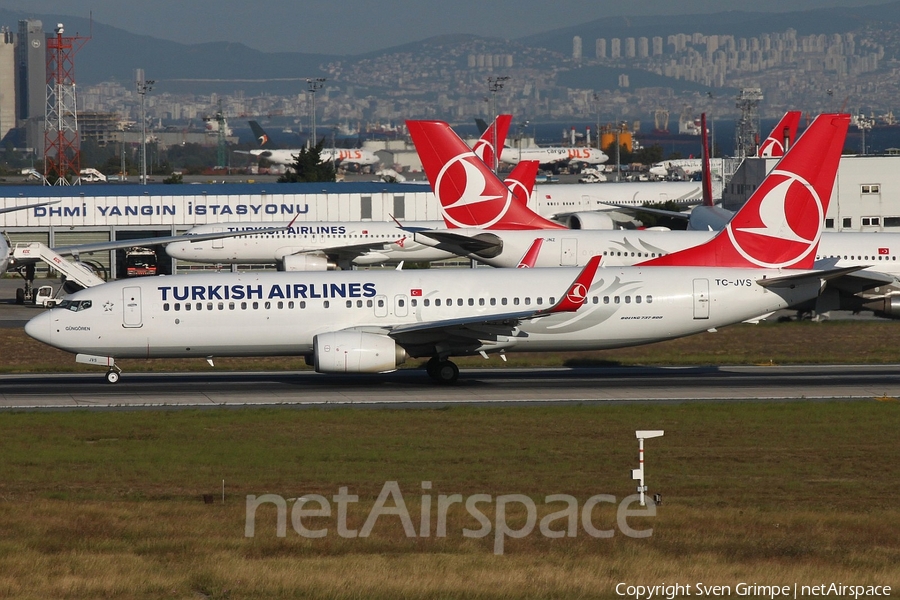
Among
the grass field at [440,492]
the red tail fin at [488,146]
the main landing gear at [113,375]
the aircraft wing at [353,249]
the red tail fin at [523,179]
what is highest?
the red tail fin at [488,146]

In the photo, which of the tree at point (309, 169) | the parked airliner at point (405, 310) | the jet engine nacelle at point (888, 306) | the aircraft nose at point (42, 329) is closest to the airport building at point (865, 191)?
the jet engine nacelle at point (888, 306)

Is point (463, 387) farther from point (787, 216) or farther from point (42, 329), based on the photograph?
point (42, 329)

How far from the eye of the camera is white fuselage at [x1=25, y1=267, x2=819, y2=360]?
3400 cm

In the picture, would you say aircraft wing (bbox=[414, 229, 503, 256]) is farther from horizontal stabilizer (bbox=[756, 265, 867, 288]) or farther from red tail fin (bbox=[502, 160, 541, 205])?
red tail fin (bbox=[502, 160, 541, 205])

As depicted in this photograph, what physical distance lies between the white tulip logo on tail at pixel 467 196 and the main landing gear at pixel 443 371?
1294cm

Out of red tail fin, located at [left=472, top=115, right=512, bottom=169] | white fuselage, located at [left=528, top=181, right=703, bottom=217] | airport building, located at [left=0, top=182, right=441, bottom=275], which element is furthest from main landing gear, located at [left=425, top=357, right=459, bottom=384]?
white fuselage, located at [left=528, top=181, right=703, bottom=217]

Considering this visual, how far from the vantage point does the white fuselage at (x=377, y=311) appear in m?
34.0

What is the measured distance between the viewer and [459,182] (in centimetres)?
4653

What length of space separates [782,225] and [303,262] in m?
36.5

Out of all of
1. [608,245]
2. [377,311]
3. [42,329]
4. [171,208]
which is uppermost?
[171,208]

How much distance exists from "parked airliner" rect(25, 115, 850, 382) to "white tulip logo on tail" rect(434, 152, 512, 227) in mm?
12141

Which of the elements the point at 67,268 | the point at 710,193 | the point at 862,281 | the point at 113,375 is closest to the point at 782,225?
the point at 862,281

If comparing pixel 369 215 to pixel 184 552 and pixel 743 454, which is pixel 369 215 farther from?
pixel 184 552

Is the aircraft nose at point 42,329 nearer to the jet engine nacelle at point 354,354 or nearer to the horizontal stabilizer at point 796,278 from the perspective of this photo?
the jet engine nacelle at point 354,354
